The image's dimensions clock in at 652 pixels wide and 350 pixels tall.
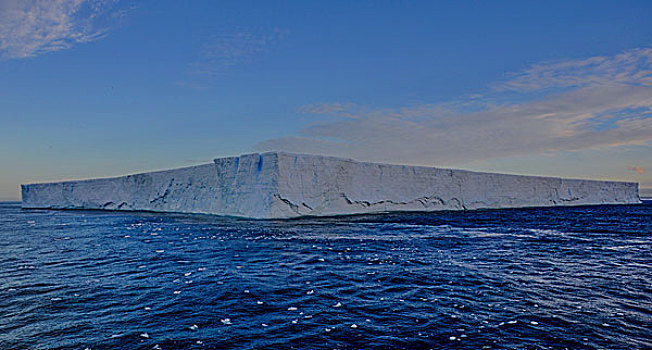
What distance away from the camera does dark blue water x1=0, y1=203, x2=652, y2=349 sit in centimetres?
312

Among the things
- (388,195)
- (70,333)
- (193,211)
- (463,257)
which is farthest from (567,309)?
(193,211)

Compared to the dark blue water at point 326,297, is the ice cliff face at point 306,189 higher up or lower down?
higher up

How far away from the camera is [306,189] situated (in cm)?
1502

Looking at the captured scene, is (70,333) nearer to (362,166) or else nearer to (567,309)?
(567,309)

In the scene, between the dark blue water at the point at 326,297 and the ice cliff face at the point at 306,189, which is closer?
the dark blue water at the point at 326,297

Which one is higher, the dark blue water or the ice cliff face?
the ice cliff face

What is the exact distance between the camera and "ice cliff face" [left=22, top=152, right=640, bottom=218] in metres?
14.6

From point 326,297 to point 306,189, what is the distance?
1085 centimetres

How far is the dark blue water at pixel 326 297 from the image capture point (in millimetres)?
3123

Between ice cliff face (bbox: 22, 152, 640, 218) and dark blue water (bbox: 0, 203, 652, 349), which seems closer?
dark blue water (bbox: 0, 203, 652, 349)

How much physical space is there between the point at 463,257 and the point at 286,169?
840 cm

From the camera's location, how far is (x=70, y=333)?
3.23 metres

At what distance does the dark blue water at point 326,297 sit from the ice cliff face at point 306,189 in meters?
6.63

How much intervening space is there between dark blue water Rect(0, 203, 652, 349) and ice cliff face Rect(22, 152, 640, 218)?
21.8 feet
